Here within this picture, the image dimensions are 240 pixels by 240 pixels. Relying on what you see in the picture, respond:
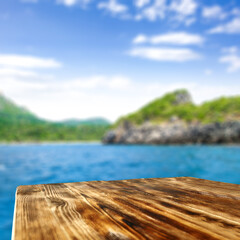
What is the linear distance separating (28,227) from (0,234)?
7.43m

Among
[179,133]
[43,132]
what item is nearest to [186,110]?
[179,133]

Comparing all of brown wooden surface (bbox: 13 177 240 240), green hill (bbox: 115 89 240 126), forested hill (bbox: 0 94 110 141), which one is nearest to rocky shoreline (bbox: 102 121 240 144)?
green hill (bbox: 115 89 240 126)

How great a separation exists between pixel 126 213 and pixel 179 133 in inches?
2810

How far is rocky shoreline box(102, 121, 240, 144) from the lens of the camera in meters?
61.4

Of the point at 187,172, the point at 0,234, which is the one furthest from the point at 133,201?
the point at 187,172

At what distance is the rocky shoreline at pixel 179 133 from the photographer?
61.4 metres

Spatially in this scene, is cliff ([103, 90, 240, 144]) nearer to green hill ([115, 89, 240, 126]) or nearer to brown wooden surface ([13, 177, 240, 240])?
green hill ([115, 89, 240, 126])

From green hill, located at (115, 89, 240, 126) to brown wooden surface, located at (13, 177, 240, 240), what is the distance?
67.1 m

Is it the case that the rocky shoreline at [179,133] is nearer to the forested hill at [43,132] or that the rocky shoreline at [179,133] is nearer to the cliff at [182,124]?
the cliff at [182,124]

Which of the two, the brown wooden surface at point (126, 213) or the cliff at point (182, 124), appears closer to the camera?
the brown wooden surface at point (126, 213)

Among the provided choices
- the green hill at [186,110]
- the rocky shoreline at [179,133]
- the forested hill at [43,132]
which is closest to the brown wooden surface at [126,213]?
the rocky shoreline at [179,133]

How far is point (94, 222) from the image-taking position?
1067mm

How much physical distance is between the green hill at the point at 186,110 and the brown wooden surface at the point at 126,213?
6712 cm

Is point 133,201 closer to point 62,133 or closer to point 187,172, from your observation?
point 187,172
